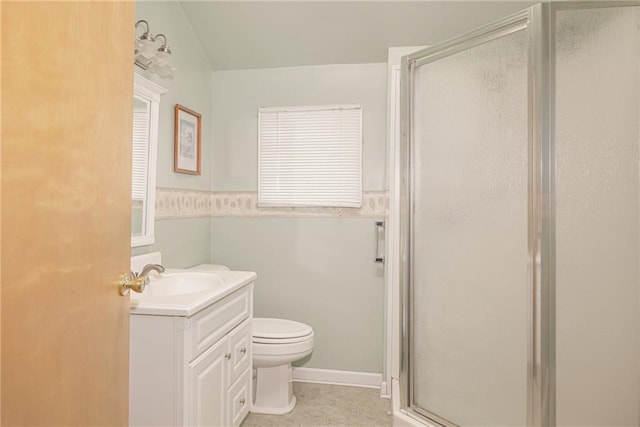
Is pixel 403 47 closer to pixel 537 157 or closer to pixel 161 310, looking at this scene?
pixel 537 157

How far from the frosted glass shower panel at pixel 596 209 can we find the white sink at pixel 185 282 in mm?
1492

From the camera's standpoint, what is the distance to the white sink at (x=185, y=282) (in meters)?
1.96

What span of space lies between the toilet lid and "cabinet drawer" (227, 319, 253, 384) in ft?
0.52

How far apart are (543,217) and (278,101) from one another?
76.3 inches

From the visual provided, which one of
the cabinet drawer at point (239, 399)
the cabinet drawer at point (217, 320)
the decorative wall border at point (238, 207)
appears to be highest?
the decorative wall border at point (238, 207)

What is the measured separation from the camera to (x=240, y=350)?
197cm

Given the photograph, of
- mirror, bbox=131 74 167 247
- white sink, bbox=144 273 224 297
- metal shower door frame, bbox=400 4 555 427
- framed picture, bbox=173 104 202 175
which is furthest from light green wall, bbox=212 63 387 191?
metal shower door frame, bbox=400 4 555 427

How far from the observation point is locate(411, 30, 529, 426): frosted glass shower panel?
1.51 meters

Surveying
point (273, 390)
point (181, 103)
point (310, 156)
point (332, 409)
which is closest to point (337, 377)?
point (332, 409)

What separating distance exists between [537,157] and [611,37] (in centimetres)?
50

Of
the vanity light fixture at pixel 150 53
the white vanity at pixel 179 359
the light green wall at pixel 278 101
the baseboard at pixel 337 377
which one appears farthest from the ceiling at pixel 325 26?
the baseboard at pixel 337 377

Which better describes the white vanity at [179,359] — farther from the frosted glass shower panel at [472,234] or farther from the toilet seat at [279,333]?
the frosted glass shower panel at [472,234]

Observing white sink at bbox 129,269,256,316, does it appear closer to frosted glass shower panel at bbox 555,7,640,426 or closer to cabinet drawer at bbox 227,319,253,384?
cabinet drawer at bbox 227,319,253,384

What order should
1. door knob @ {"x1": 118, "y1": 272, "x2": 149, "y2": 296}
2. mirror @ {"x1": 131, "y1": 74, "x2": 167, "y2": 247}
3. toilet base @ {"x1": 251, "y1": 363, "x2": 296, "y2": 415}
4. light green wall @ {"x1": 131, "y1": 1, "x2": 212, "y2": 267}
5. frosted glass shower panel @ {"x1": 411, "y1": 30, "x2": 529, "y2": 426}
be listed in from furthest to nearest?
1. toilet base @ {"x1": 251, "y1": 363, "x2": 296, "y2": 415}
2. light green wall @ {"x1": 131, "y1": 1, "x2": 212, "y2": 267}
3. mirror @ {"x1": 131, "y1": 74, "x2": 167, "y2": 247}
4. frosted glass shower panel @ {"x1": 411, "y1": 30, "x2": 529, "y2": 426}
5. door knob @ {"x1": 118, "y1": 272, "x2": 149, "y2": 296}
